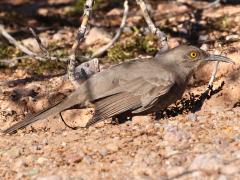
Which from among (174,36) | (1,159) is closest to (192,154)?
(1,159)

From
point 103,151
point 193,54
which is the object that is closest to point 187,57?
point 193,54

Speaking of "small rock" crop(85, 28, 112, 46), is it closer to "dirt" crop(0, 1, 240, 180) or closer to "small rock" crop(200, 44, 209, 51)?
"small rock" crop(200, 44, 209, 51)

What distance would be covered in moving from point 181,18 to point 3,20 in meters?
3.82

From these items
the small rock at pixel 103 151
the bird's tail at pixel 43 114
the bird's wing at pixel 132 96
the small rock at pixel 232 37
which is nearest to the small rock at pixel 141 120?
the bird's wing at pixel 132 96

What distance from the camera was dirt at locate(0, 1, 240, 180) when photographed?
233 inches

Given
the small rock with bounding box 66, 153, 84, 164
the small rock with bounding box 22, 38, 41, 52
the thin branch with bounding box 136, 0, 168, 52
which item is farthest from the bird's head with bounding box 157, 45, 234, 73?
the small rock with bounding box 22, 38, 41, 52

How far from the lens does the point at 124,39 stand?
39.4ft

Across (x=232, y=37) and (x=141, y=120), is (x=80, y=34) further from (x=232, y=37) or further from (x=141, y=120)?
(x=232, y=37)

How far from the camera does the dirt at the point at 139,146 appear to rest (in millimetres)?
5910

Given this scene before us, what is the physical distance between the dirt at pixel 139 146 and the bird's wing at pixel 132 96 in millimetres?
198

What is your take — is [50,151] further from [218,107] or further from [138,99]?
[218,107]

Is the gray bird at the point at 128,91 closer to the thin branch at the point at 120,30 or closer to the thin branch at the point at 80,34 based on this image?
the thin branch at the point at 80,34

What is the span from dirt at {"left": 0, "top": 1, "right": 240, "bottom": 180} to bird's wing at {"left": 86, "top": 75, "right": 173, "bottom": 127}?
198 mm

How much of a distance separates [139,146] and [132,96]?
1.59 meters
